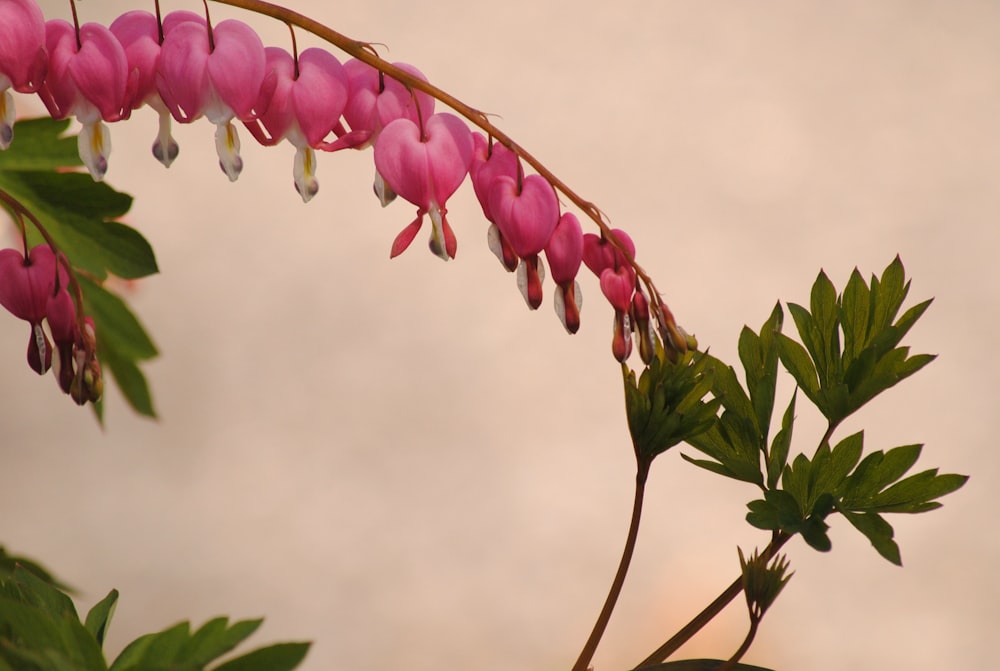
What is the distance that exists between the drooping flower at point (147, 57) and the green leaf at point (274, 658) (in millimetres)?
351

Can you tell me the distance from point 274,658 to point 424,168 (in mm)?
337

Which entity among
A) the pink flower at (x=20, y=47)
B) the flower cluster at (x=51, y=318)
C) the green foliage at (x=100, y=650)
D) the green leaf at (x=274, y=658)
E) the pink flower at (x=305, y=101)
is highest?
the pink flower at (x=305, y=101)

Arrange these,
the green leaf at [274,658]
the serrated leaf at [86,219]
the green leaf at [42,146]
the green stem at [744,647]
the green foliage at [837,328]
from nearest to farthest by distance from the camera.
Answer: the green leaf at [274,658]
the green stem at [744,647]
the green foliage at [837,328]
the serrated leaf at [86,219]
the green leaf at [42,146]

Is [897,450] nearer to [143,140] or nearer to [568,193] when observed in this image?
[568,193]

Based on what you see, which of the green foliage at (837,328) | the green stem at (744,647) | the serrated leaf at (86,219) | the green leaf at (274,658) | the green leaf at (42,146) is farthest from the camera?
the green leaf at (42,146)

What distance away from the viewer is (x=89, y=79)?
26.3 inches

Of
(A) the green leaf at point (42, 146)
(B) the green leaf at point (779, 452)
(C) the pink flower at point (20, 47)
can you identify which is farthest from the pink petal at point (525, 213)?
(A) the green leaf at point (42, 146)

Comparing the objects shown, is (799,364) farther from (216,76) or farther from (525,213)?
(216,76)

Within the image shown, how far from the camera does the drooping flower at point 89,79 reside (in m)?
0.67

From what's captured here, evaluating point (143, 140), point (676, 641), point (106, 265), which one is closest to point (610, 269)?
point (676, 641)

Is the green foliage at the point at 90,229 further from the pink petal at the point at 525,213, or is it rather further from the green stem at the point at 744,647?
the green stem at the point at 744,647

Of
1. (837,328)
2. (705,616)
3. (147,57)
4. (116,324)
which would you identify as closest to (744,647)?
(705,616)

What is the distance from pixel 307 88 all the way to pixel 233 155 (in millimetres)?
73

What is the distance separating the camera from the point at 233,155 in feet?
2.33
